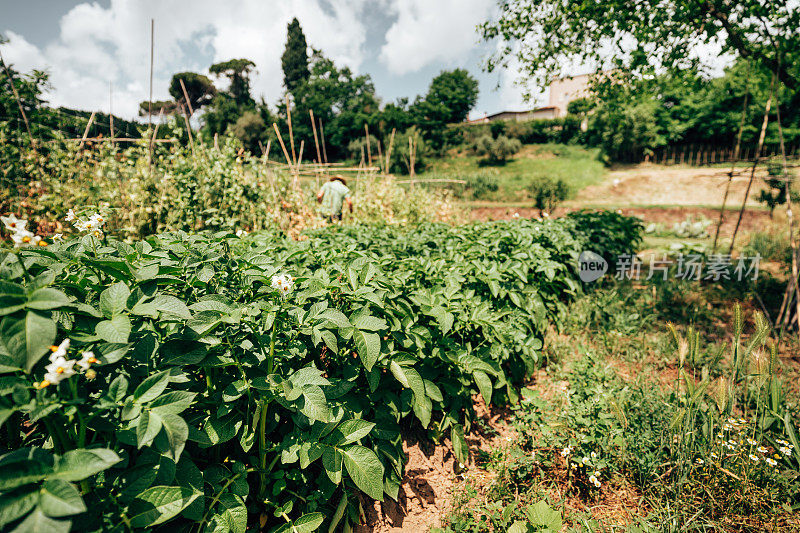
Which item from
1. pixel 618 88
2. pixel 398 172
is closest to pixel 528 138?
pixel 398 172

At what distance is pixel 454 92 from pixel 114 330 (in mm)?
47337

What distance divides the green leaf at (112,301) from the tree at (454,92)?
148 feet

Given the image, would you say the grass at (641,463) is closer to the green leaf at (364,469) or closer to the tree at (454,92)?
the green leaf at (364,469)

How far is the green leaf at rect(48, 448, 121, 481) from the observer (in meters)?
0.74

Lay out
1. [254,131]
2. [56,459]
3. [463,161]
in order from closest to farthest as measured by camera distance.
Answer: [56,459] → [463,161] → [254,131]

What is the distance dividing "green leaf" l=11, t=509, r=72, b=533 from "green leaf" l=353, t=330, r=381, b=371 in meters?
0.79

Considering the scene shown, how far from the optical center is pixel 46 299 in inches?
31.2

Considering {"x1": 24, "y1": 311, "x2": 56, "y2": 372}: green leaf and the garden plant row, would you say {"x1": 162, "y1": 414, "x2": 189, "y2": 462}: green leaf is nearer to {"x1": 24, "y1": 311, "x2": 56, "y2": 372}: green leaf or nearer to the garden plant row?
the garden plant row

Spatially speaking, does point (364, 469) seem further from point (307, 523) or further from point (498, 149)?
point (498, 149)

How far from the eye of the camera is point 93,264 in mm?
1046

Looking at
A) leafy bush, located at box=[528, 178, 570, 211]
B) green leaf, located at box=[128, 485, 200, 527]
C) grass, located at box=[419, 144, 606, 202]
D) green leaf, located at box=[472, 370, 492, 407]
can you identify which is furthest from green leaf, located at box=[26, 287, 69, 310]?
grass, located at box=[419, 144, 606, 202]

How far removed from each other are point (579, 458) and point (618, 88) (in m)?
6.08

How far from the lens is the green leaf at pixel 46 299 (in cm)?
78

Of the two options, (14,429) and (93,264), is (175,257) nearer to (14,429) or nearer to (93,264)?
(93,264)
